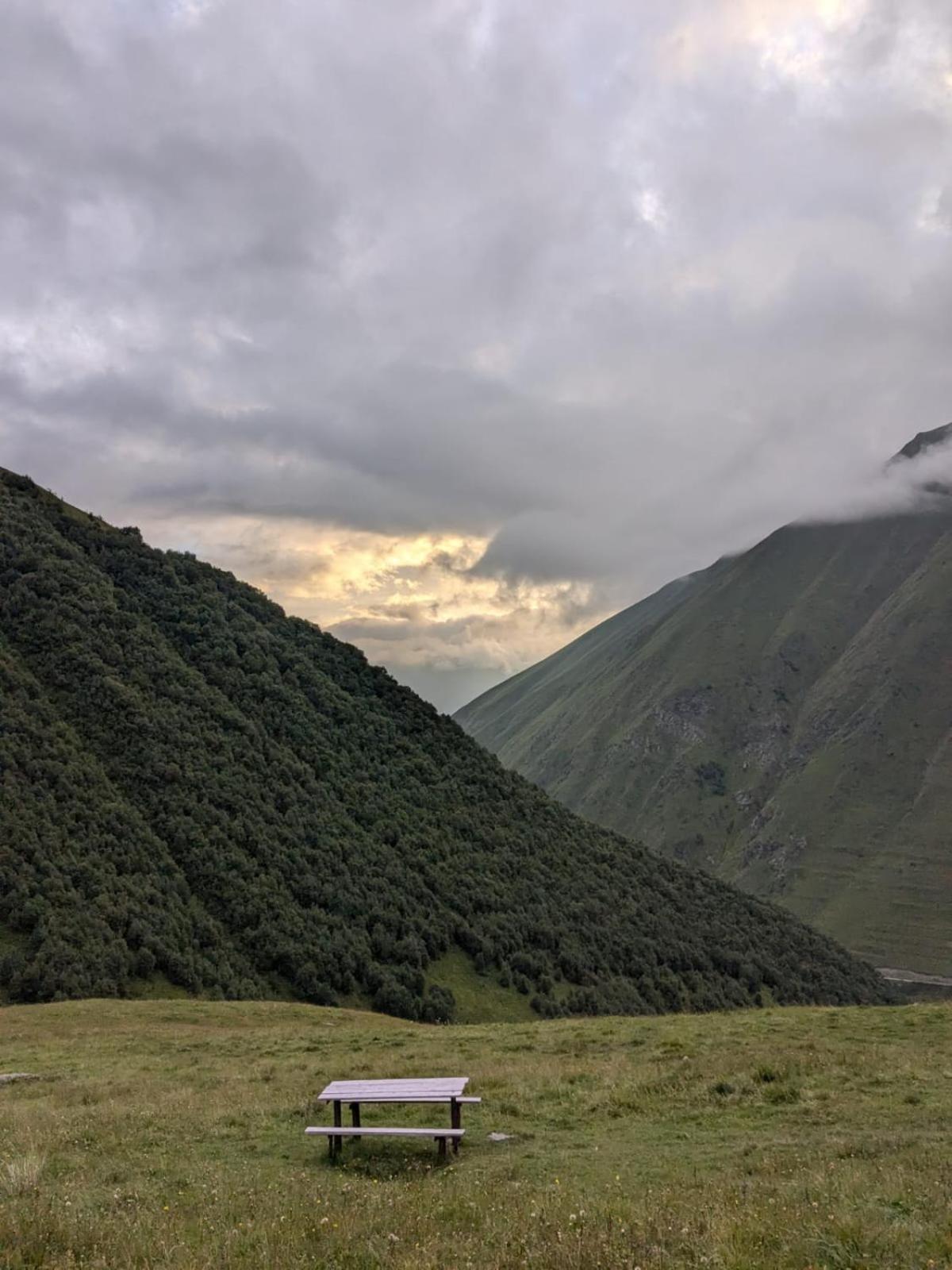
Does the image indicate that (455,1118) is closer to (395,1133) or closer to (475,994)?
(395,1133)

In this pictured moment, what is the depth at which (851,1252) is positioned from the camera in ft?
25.2

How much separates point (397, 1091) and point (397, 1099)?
1.39 feet

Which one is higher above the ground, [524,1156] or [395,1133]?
[395,1133]

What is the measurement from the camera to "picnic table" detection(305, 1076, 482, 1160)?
12445 mm

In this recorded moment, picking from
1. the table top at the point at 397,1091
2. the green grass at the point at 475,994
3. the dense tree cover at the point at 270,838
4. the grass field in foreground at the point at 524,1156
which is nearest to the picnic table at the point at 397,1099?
the table top at the point at 397,1091

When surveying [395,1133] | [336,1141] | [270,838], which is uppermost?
[395,1133]

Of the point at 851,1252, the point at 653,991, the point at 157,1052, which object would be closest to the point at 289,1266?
the point at 851,1252

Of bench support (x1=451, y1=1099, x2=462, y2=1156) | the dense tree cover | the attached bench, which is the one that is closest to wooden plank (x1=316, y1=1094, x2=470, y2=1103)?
bench support (x1=451, y1=1099, x2=462, y2=1156)

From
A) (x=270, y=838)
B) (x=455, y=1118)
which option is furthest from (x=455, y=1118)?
(x=270, y=838)

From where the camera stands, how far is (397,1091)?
1320cm

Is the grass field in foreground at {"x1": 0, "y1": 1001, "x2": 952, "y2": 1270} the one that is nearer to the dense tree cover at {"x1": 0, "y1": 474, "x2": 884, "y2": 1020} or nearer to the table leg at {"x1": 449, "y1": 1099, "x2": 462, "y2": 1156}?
the table leg at {"x1": 449, "y1": 1099, "x2": 462, "y2": 1156}

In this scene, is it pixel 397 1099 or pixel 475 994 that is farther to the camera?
pixel 475 994

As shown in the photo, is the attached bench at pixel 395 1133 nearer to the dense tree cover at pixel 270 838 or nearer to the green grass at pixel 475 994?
the dense tree cover at pixel 270 838

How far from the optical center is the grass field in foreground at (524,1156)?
26.4 feet
